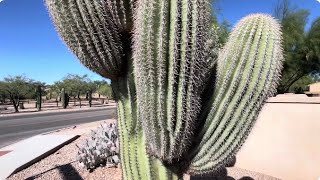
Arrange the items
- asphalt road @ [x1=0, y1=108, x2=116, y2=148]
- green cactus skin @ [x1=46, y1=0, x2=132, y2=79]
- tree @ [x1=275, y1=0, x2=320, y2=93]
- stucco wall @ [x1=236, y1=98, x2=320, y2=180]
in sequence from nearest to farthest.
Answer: green cactus skin @ [x1=46, y1=0, x2=132, y2=79]
stucco wall @ [x1=236, y1=98, x2=320, y2=180]
asphalt road @ [x1=0, y1=108, x2=116, y2=148]
tree @ [x1=275, y1=0, x2=320, y2=93]

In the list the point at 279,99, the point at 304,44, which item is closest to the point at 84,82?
the point at 304,44

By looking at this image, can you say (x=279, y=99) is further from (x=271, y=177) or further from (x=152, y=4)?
(x=152, y=4)

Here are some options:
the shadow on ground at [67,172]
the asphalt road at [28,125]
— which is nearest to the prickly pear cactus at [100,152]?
the shadow on ground at [67,172]

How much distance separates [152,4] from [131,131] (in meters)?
1.06

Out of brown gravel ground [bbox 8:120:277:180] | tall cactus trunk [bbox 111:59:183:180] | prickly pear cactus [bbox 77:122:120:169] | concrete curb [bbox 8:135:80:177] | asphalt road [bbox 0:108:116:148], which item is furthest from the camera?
asphalt road [bbox 0:108:116:148]

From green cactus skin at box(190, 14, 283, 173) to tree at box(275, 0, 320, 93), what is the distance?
20.4m

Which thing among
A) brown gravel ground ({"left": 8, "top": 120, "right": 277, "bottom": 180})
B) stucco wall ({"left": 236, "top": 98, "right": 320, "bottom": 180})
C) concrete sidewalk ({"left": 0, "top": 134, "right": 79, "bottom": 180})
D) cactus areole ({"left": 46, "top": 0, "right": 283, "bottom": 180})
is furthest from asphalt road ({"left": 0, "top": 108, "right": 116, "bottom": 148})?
cactus areole ({"left": 46, "top": 0, "right": 283, "bottom": 180})

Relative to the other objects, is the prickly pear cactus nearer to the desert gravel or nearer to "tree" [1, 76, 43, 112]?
the desert gravel

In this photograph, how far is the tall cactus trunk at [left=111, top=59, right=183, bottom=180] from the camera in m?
3.21

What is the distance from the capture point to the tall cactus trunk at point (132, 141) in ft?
10.5

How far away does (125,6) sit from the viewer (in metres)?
3.23

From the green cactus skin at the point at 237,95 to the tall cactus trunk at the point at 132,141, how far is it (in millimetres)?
268

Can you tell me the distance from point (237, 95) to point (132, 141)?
88 cm

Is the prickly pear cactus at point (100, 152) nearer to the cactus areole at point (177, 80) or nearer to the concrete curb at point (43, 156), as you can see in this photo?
the concrete curb at point (43, 156)
